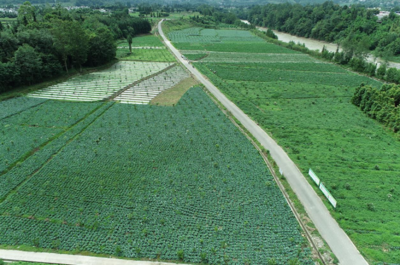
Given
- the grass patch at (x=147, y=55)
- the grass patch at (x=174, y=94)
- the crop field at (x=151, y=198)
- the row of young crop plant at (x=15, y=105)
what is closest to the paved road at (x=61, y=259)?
the crop field at (x=151, y=198)

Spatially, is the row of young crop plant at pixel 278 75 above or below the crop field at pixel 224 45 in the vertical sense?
below

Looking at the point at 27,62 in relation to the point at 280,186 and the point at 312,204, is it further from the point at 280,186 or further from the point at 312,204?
the point at 312,204

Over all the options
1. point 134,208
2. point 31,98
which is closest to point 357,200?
point 134,208

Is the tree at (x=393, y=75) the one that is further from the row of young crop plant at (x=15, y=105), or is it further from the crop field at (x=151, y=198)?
the row of young crop plant at (x=15, y=105)

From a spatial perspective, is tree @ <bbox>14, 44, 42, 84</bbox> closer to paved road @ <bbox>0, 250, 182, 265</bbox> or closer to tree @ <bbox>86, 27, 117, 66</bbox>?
tree @ <bbox>86, 27, 117, 66</bbox>

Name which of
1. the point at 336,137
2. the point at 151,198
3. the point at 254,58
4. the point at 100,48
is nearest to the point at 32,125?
the point at 151,198
